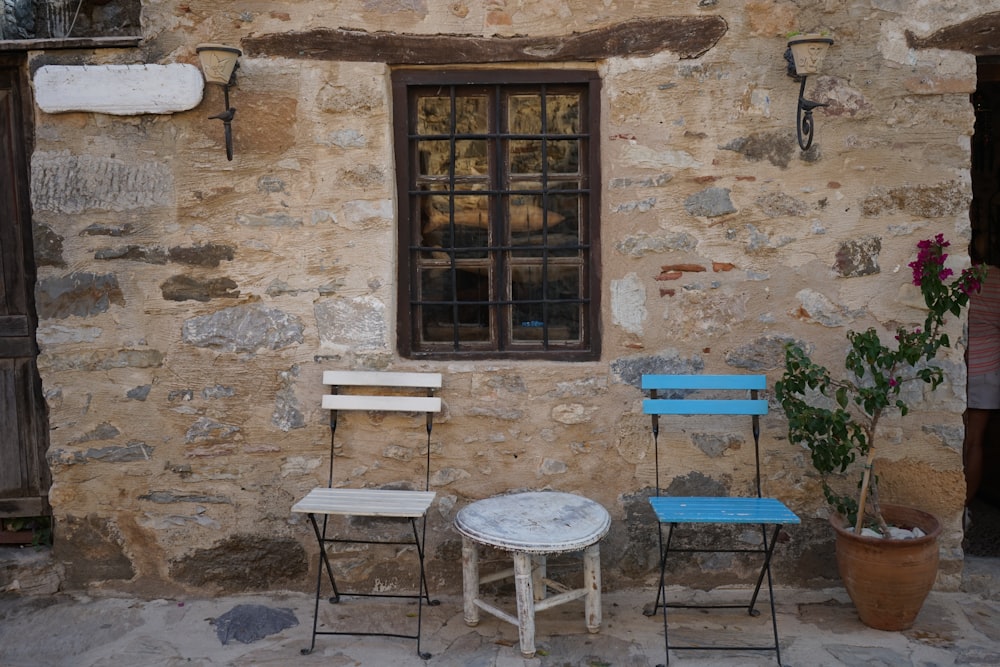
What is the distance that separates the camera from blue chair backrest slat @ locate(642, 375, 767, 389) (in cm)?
350

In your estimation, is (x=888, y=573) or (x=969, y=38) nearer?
(x=888, y=573)

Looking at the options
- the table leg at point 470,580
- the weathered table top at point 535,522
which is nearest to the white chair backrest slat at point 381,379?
the weathered table top at point 535,522

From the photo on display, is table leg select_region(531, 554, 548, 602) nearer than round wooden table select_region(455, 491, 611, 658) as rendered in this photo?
No

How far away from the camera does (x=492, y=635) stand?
334 centimetres

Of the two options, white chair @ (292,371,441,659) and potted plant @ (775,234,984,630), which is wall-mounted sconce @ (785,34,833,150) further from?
white chair @ (292,371,441,659)

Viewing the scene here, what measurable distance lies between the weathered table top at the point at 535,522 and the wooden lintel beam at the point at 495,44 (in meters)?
1.87

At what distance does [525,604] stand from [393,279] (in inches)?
58.1

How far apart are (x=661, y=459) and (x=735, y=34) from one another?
1844 mm

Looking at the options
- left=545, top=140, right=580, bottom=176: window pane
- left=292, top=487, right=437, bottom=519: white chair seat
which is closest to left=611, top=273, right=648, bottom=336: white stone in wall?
left=545, top=140, right=580, bottom=176: window pane

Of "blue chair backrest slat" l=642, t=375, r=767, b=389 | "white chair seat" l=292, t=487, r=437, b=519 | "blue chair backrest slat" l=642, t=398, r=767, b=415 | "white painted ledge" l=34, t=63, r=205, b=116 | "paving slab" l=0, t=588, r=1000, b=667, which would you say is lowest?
"paving slab" l=0, t=588, r=1000, b=667

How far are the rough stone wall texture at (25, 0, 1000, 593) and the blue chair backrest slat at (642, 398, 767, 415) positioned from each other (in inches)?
5.8

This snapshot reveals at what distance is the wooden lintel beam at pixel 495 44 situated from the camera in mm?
3518

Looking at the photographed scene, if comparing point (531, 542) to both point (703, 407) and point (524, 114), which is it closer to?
point (703, 407)

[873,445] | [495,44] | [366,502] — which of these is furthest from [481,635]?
[495,44]
